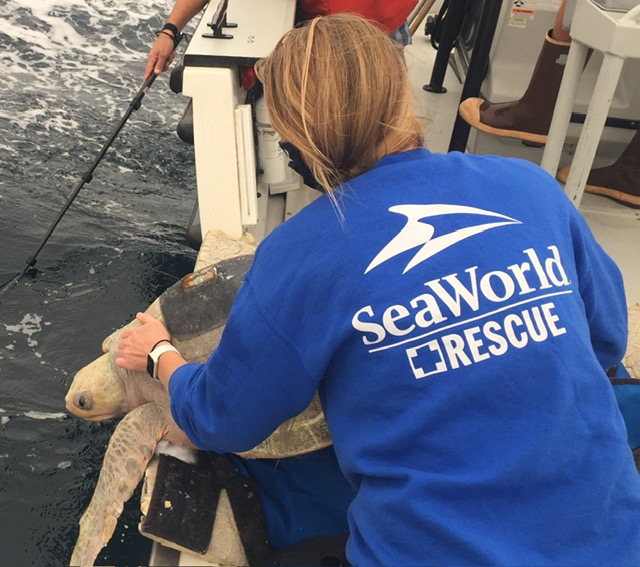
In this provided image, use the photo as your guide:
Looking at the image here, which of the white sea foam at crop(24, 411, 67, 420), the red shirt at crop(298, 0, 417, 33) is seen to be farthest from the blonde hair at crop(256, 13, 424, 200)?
the white sea foam at crop(24, 411, 67, 420)

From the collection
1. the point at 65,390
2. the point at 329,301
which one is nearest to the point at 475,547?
the point at 329,301

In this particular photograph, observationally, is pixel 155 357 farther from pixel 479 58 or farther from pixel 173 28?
pixel 479 58

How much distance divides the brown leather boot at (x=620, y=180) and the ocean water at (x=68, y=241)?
2130 mm

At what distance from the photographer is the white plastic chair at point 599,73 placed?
2221mm

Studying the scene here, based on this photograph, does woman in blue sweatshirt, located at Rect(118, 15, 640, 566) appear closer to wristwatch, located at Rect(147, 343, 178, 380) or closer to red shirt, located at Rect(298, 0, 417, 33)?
wristwatch, located at Rect(147, 343, 178, 380)

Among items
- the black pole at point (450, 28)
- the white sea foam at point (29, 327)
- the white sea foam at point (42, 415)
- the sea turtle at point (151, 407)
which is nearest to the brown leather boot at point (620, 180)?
the black pole at point (450, 28)

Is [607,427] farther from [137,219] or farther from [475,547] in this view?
[137,219]

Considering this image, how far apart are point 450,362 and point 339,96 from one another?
46cm

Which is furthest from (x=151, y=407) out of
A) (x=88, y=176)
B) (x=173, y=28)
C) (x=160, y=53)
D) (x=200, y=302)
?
(x=173, y=28)

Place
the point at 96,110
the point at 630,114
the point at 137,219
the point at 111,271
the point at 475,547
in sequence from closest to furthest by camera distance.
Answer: the point at 475,547, the point at 630,114, the point at 111,271, the point at 137,219, the point at 96,110

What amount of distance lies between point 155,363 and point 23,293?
2117 millimetres

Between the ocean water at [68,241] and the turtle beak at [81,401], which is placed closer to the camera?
the turtle beak at [81,401]

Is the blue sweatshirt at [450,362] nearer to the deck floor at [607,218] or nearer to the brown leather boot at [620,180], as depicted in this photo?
the deck floor at [607,218]

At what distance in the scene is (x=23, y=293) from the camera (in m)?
3.39
